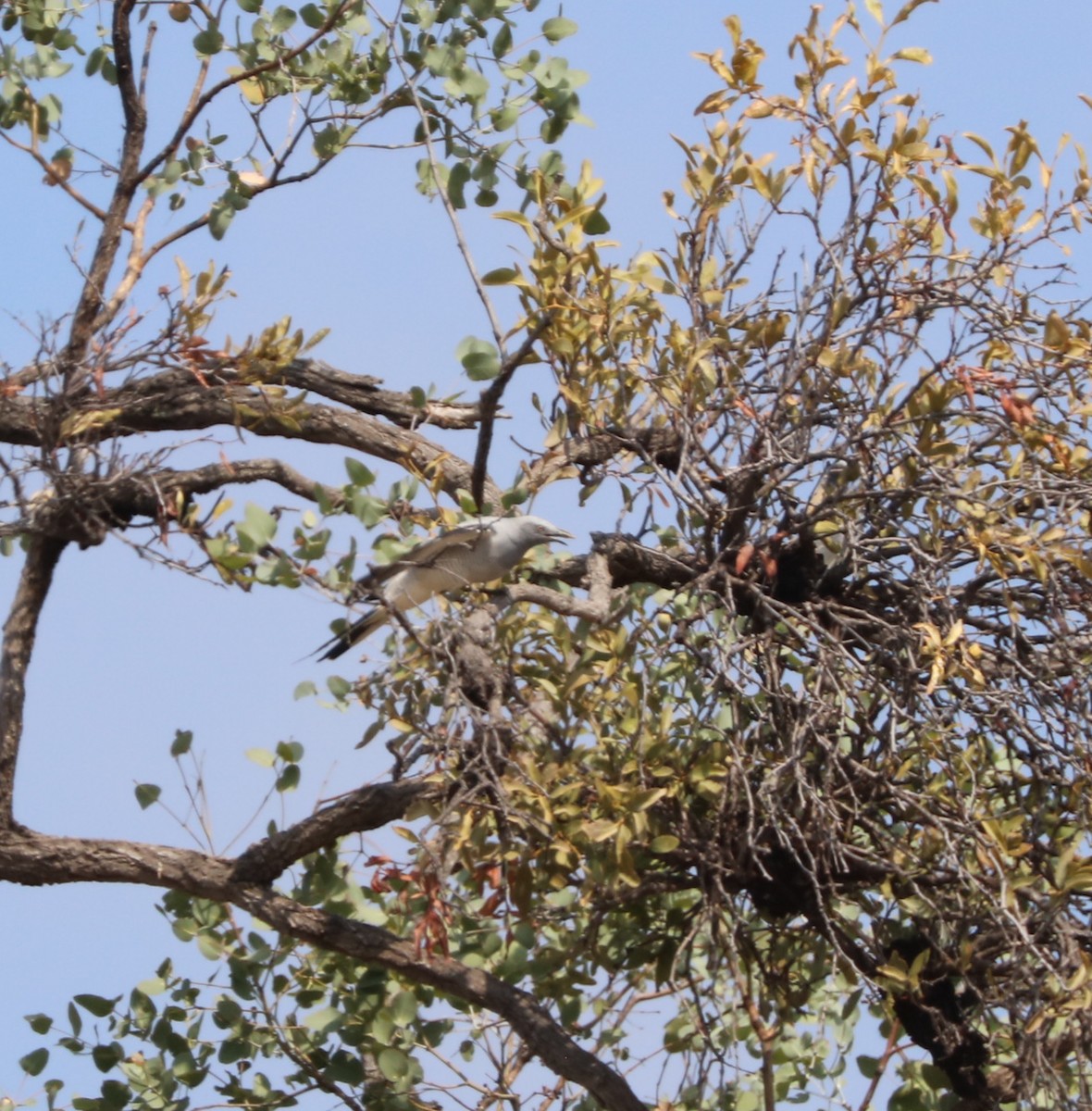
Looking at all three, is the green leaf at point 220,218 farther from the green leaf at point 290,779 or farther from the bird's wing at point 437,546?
the green leaf at point 290,779

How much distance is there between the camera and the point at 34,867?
480 cm

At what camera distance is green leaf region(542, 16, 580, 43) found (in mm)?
4977

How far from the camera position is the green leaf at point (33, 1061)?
4805 millimetres

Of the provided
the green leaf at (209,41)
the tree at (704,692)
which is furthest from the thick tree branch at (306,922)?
the green leaf at (209,41)

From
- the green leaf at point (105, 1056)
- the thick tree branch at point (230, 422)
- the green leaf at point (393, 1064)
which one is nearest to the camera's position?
the green leaf at point (393, 1064)

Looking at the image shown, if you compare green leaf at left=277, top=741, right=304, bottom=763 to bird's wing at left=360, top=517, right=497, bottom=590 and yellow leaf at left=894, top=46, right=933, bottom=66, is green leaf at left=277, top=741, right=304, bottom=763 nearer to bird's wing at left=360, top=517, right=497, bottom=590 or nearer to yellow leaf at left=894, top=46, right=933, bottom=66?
bird's wing at left=360, top=517, right=497, bottom=590

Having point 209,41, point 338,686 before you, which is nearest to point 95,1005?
point 338,686

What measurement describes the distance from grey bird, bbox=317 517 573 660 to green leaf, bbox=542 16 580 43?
4.88 ft

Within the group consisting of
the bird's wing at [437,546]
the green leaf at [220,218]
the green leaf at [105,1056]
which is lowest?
the green leaf at [105,1056]

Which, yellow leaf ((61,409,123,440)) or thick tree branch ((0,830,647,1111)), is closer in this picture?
thick tree branch ((0,830,647,1111))

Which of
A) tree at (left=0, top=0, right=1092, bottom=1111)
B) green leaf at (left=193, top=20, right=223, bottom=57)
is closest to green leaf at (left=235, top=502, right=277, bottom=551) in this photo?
tree at (left=0, top=0, right=1092, bottom=1111)

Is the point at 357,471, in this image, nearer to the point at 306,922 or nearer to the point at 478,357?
the point at 478,357

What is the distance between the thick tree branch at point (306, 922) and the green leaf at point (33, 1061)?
49 centimetres

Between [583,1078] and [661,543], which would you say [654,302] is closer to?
[661,543]
